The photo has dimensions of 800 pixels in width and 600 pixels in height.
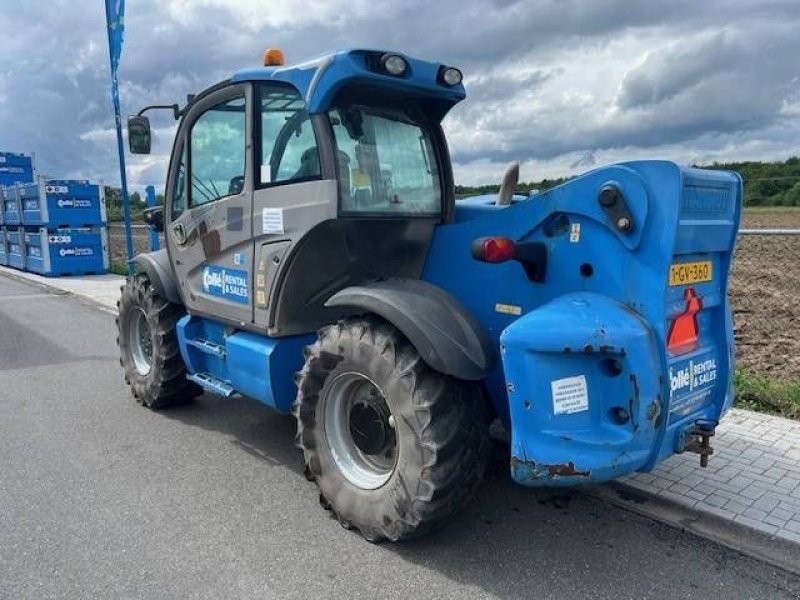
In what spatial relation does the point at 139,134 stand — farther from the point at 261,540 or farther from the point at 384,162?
the point at 261,540

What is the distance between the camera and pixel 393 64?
11.9 ft

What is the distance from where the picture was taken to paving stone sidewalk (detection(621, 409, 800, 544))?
3600 mm

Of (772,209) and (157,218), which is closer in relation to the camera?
(157,218)

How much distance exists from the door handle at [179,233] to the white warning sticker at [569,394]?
326cm

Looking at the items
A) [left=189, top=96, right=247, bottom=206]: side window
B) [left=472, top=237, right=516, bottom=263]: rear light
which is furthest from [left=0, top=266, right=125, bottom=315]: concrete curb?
[left=472, top=237, right=516, bottom=263]: rear light

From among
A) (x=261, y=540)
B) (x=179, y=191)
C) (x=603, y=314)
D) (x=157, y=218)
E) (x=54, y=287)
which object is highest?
(x=179, y=191)

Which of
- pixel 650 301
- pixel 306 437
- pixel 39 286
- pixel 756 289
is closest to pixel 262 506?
pixel 306 437

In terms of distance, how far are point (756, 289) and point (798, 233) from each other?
5.72 m

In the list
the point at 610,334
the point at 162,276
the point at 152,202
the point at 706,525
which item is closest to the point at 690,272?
the point at 610,334

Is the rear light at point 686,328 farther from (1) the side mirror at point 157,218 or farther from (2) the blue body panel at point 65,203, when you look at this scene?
(2) the blue body panel at point 65,203

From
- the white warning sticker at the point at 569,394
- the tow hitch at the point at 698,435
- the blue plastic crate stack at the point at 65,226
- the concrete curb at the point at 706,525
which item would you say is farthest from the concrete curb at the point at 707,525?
the blue plastic crate stack at the point at 65,226

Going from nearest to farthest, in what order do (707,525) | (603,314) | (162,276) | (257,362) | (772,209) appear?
(603,314), (707,525), (257,362), (162,276), (772,209)

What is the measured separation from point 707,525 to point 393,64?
303 centimetres

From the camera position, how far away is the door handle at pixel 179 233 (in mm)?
4984
